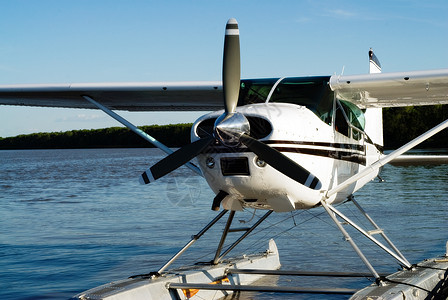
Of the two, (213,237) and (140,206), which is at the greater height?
(140,206)

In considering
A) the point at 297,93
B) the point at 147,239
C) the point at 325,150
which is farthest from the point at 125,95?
the point at 147,239

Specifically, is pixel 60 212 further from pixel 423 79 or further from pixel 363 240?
pixel 423 79

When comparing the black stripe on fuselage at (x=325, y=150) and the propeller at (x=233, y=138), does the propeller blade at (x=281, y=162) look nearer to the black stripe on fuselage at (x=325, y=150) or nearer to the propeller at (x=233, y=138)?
the propeller at (x=233, y=138)

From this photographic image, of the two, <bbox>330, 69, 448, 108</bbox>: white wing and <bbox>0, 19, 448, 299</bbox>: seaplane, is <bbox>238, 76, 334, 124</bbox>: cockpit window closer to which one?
<bbox>0, 19, 448, 299</bbox>: seaplane

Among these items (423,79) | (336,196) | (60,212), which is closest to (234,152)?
(336,196)

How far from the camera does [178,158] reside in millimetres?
6066

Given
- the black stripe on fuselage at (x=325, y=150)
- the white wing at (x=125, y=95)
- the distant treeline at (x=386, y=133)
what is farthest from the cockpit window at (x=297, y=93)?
the distant treeline at (x=386, y=133)

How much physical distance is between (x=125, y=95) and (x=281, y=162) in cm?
370

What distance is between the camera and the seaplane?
19.1ft

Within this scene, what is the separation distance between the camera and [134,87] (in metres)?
8.29

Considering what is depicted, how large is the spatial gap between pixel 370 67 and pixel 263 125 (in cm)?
499

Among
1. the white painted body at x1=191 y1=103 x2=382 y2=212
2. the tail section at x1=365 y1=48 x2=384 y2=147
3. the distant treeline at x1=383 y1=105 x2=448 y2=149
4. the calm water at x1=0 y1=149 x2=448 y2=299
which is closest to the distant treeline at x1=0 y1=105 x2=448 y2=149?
the distant treeline at x1=383 y1=105 x2=448 y2=149

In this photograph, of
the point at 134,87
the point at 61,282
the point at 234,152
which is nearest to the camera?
the point at 234,152

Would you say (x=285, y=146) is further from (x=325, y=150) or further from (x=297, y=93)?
(x=297, y=93)
